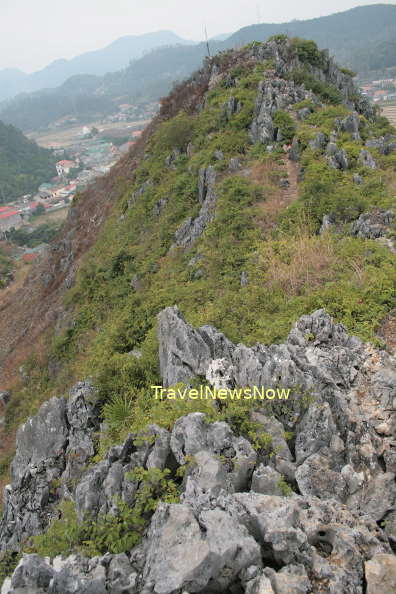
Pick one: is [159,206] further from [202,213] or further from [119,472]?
[119,472]

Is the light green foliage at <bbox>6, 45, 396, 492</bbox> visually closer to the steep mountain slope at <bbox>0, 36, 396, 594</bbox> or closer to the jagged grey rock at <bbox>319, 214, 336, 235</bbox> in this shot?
the steep mountain slope at <bbox>0, 36, 396, 594</bbox>

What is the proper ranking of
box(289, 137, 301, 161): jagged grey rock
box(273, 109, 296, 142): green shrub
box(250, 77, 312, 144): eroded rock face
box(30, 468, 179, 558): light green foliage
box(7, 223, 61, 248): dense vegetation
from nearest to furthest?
box(30, 468, 179, 558): light green foliage → box(289, 137, 301, 161): jagged grey rock → box(273, 109, 296, 142): green shrub → box(250, 77, 312, 144): eroded rock face → box(7, 223, 61, 248): dense vegetation

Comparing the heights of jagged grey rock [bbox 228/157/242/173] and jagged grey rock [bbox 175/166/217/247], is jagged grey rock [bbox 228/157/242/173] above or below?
above

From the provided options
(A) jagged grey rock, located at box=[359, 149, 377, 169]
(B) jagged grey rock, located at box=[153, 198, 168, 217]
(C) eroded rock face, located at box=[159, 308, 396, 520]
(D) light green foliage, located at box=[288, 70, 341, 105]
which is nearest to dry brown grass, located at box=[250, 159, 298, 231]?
(A) jagged grey rock, located at box=[359, 149, 377, 169]

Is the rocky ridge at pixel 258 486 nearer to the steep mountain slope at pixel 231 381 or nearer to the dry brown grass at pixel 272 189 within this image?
the steep mountain slope at pixel 231 381

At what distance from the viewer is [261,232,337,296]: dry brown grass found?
9586mm

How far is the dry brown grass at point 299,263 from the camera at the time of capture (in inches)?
377

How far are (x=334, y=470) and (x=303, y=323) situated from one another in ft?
9.35

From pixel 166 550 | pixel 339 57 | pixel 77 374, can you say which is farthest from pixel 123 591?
pixel 339 57

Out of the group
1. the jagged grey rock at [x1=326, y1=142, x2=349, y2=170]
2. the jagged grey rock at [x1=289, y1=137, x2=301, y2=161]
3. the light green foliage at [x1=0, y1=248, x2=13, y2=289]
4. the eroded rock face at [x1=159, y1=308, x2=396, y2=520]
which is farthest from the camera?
the light green foliage at [x1=0, y1=248, x2=13, y2=289]

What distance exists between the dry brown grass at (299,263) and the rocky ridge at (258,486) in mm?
2766

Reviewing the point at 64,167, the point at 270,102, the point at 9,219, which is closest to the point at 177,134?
the point at 270,102
